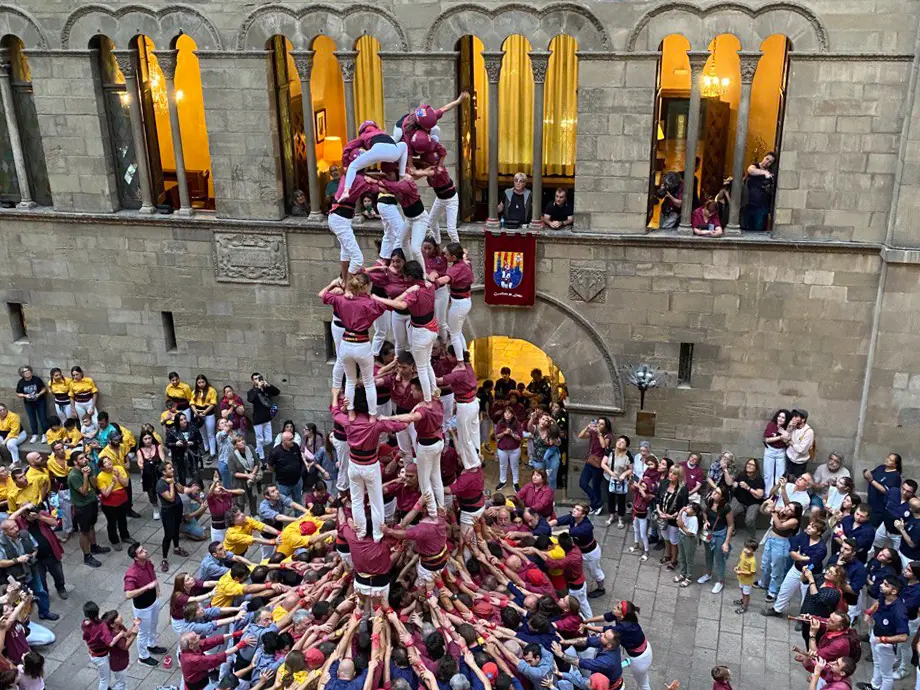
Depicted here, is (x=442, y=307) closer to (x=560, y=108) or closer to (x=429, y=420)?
(x=429, y=420)

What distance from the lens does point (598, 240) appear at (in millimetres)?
Result: 16016

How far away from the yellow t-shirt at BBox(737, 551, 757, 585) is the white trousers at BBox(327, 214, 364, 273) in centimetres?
744

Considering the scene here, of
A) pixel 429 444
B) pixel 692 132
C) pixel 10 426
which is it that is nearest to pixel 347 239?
pixel 429 444

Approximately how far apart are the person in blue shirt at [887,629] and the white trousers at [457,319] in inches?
237

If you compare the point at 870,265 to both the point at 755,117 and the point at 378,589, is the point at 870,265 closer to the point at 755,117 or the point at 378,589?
the point at 755,117

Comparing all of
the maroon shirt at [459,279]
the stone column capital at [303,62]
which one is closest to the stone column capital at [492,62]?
the stone column capital at [303,62]

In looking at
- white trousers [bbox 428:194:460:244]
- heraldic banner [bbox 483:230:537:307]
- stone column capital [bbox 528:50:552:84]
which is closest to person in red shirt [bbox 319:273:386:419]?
white trousers [bbox 428:194:460:244]

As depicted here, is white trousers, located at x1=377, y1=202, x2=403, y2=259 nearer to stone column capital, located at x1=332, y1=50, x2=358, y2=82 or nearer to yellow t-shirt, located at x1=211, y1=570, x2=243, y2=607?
yellow t-shirt, located at x1=211, y1=570, x2=243, y2=607

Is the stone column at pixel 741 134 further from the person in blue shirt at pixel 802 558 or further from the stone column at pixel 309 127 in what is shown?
the stone column at pixel 309 127

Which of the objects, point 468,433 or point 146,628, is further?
point 146,628

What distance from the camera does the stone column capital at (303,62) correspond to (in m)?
16.3

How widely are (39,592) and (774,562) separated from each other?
1106cm

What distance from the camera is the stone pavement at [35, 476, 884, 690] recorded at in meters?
12.8

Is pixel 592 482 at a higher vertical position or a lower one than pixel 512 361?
lower
